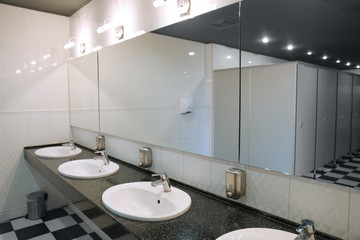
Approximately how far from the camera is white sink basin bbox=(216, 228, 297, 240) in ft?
3.53

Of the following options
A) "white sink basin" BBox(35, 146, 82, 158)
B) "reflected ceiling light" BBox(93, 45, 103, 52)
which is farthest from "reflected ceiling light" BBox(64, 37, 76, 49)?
"white sink basin" BBox(35, 146, 82, 158)

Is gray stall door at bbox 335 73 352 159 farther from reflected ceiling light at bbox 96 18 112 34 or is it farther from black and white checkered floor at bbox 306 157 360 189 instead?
reflected ceiling light at bbox 96 18 112 34

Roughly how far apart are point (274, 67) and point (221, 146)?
56cm

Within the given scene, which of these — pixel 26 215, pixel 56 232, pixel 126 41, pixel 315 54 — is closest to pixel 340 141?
pixel 315 54

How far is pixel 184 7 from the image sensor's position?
1705mm

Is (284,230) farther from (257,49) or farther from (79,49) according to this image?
(79,49)

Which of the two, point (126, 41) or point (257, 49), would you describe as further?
point (126, 41)

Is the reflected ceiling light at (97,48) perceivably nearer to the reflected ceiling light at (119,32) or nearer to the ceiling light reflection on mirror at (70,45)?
the reflected ceiling light at (119,32)

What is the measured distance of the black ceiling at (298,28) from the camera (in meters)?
1.02

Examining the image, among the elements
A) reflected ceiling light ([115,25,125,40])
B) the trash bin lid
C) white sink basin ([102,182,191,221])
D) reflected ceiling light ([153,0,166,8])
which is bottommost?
the trash bin lid

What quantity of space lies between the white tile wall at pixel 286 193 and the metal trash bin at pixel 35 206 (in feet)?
7.19

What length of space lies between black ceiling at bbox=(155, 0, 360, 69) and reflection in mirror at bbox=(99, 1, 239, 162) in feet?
0.12

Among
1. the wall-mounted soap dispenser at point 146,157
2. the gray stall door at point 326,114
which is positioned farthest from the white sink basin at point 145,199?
the gray stall door at point 326,114

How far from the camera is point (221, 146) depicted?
156 cm
